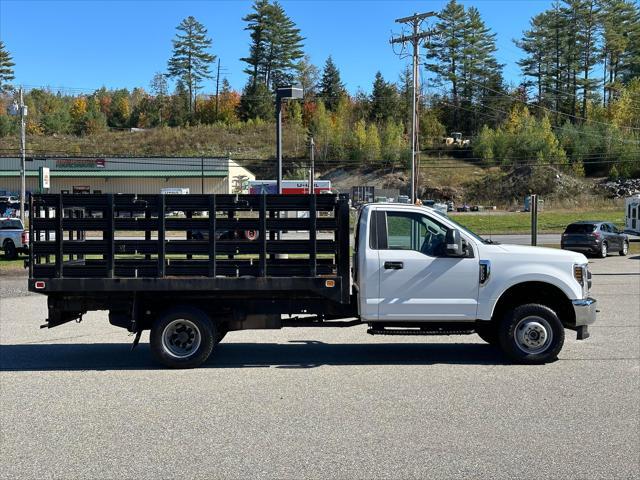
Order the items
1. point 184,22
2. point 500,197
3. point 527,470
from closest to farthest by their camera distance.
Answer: point 527,470 → point 500,197 → point 184,22

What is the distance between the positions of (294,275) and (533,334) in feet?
10.4

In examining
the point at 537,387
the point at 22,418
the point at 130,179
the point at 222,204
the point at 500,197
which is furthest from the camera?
the point at 500,197

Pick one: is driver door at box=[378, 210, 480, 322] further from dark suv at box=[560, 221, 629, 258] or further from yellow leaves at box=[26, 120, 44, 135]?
yellow leaves at box=[26, 120, 44, 135]

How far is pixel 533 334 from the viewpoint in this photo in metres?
8.88

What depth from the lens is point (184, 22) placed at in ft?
389

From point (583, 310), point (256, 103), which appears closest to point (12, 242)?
point (583, 310)

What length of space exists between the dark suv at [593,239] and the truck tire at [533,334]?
2372cm

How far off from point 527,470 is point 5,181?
84.6m

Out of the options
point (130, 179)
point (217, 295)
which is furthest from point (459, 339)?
point (130, 179)

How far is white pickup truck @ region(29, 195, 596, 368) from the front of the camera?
8.69m

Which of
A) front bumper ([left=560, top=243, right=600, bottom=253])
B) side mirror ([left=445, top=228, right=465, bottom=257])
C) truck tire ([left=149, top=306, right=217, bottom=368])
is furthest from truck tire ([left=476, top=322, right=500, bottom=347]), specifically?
front bumper ([left=560, top=243, right=600, bottom=253])

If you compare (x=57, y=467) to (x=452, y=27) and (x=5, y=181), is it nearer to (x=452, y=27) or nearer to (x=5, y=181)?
(x=5, y=181)

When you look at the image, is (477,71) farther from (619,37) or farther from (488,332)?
(488,332)

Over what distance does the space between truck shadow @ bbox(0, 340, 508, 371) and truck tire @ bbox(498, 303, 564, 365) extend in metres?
0.42
